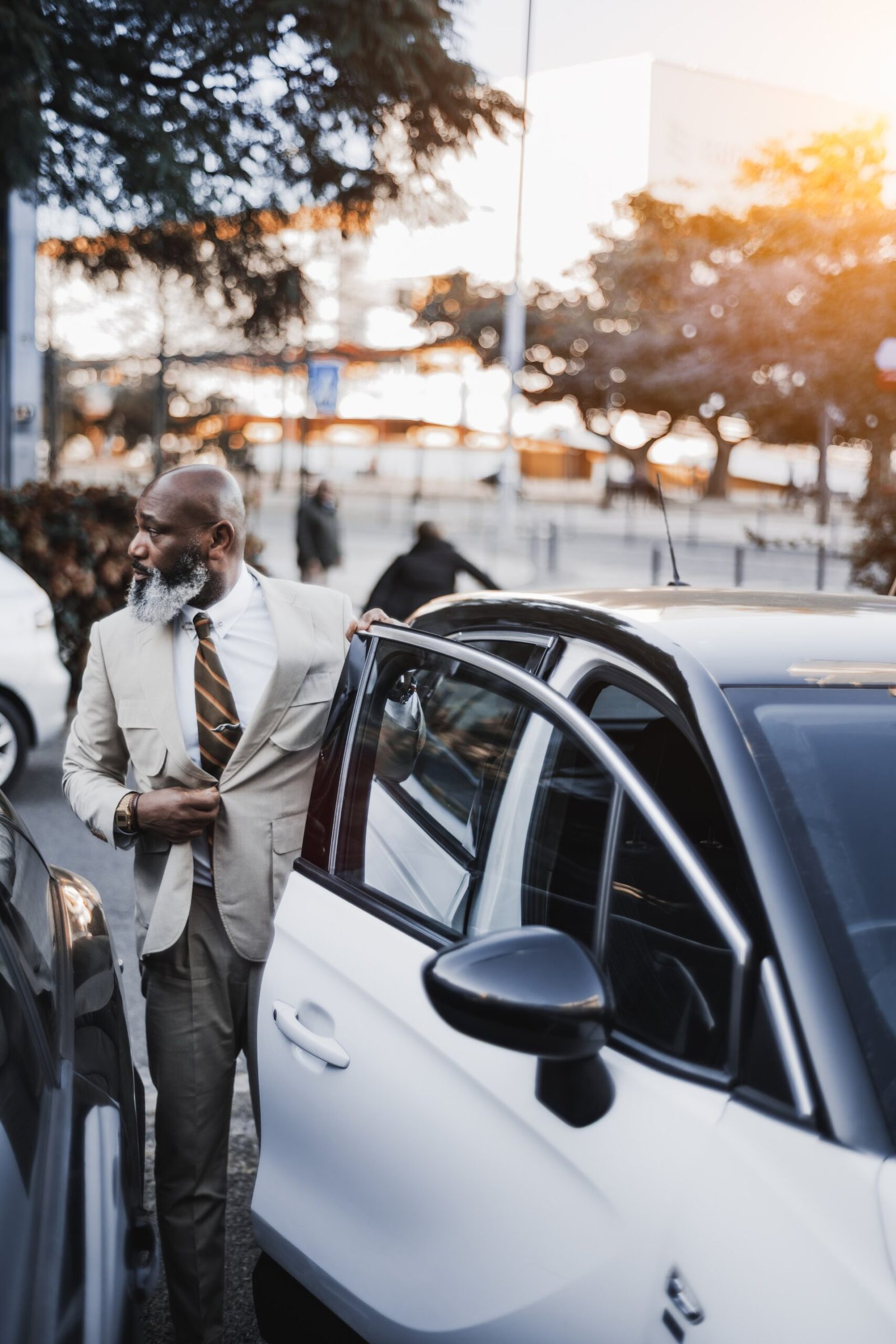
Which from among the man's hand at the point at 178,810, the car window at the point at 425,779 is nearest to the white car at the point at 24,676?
the man's hand at the point at 178,810

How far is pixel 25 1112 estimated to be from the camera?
192 cm

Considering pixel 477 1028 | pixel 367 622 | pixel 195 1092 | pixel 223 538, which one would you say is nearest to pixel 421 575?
pixel 367 622

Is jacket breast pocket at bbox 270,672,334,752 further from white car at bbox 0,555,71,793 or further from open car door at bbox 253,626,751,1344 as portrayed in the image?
white car at bbox 0,555,71,793

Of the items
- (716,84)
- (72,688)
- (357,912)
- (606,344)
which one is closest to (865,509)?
(72,688)

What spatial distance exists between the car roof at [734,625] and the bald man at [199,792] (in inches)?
13.4

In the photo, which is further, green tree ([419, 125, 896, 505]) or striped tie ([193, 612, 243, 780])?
green tree ([419, 125, 896, 505])

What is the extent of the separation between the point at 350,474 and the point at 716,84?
19014 millimetres

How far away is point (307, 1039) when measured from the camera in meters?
2.37

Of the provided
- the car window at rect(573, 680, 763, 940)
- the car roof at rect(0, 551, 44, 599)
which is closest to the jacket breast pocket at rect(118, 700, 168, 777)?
the car window at rect(573, 680, 763, 940)

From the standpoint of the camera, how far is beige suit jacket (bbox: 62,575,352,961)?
2.67 meters

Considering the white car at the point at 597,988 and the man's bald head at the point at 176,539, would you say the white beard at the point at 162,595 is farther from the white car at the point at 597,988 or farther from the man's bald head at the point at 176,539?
the white car at the point at 597,988

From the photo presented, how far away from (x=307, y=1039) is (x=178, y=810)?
0.50 metres

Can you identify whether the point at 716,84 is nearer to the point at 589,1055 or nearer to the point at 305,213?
the point at 305,213

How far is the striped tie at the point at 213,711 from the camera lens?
8.88 ft
